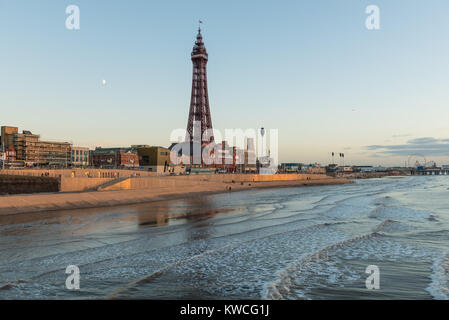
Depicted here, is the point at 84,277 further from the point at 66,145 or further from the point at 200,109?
the point at 66,145

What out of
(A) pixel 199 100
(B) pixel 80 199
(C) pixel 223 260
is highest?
(A) pixel 199 100

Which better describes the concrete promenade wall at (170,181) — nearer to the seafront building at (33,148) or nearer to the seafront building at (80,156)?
the seafront building at (33,148)

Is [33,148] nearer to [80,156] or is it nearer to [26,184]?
[80,156]

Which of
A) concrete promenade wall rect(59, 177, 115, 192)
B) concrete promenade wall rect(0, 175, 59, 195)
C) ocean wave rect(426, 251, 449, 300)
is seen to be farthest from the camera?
concrete promenade wall rect(0, 175, 59, 195)

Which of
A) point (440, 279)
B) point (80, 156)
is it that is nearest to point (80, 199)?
point (440, 279)

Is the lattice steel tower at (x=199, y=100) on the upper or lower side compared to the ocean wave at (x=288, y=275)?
upper

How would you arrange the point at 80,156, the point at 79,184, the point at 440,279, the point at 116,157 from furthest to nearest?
the point at 80,156, the point at 116,157, the point at 79,184, the point at 440,279

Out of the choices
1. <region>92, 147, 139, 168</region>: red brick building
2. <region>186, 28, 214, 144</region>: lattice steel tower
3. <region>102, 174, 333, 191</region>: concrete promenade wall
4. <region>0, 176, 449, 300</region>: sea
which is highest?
<region>186, 28, 214, 144</region>: lattice steel tower

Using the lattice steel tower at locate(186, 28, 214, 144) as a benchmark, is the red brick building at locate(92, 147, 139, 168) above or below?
below

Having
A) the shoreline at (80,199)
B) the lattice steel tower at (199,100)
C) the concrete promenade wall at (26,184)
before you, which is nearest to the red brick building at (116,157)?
the lattice steel tower at (199,100)

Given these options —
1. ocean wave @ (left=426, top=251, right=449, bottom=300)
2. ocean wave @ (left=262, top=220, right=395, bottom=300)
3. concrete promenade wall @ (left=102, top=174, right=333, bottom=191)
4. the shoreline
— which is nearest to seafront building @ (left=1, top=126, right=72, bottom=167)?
concrete promenade wall @ (left=102, top=174, right=333, bottom=191)

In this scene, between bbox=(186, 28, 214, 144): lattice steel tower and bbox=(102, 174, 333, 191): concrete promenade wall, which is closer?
bbox=(102, 174, 333, 191): concrete promenade wall

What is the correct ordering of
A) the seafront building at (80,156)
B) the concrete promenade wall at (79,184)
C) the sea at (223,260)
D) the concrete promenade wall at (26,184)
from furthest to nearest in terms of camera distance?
the seafront building at (80,156) < the concrete promenade wall at (26,184) < the concrete promenade wall at (79,184) < the sea at (223,260)

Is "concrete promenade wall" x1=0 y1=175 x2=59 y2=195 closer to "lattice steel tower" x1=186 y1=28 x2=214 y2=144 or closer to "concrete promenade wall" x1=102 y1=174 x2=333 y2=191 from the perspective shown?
"concrete promenade wall" x1=102 y1=174 x2=333 y2=191
